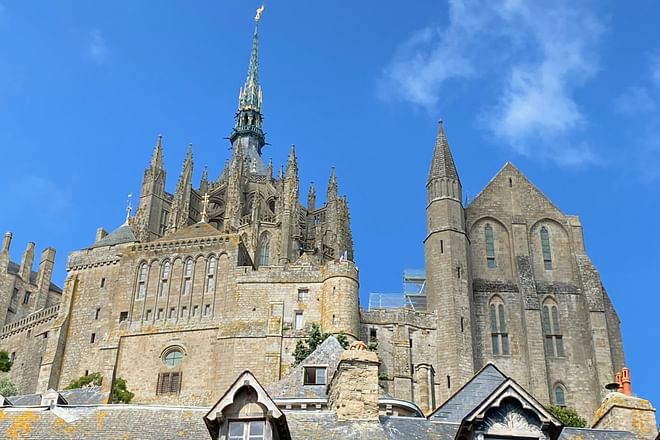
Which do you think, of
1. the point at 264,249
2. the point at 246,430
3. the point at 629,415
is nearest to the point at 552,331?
the point at 264,249

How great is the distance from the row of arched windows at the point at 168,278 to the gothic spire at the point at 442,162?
503 inches

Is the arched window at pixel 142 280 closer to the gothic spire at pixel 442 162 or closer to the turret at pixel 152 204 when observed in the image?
the turret at pixel 152 204

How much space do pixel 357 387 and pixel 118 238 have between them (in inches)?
1805

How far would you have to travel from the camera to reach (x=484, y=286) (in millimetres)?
49938

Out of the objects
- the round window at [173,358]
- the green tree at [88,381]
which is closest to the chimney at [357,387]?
the round window at [173,358]

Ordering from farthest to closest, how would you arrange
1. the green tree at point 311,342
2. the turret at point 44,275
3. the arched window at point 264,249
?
the turret at point 44,275 < the arched window at point 264,249 < the green tree at point 311,342

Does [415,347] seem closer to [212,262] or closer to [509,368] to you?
[509,368]

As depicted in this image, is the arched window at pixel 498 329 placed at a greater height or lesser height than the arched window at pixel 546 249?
lesser

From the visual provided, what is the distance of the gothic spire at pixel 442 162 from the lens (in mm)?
A: 52000

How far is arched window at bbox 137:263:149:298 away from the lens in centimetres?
5103

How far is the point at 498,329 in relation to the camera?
48781mm

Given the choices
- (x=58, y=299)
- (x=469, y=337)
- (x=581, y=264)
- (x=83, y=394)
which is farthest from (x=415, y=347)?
(x=58, y=299)

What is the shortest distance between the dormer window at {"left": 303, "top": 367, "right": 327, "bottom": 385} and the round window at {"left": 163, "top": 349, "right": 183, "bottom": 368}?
24.1 m

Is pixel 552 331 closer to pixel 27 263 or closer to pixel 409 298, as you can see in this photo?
pixel 409 298
